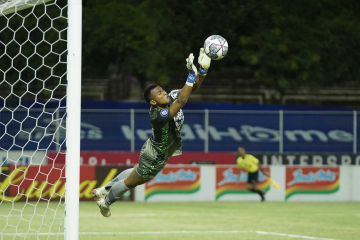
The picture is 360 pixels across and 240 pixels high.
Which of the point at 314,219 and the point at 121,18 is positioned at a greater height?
the point at 121,18

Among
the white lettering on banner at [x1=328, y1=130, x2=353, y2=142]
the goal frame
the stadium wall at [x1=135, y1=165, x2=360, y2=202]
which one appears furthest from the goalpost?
the white lettering on banner at [x1=328, y1=130, x2=353, y2=142]

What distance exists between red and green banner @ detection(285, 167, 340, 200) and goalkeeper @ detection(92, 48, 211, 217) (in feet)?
36.5

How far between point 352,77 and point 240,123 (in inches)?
246

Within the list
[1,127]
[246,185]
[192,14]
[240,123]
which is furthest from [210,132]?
[1,127]

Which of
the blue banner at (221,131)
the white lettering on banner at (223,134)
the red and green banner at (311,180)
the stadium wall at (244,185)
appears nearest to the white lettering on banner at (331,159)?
the blue banner at (221,131)

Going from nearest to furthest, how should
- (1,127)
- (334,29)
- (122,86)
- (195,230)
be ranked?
(195,230) → (1,127) → (334,29) → (122,86)

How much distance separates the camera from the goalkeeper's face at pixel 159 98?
7.57 metres

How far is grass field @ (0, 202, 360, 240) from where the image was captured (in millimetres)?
10133

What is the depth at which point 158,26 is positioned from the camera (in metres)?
21.7

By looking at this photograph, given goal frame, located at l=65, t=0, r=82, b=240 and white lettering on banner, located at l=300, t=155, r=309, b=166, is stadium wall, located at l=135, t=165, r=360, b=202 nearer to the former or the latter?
white lettering on banner, located at l=300, t=155, r=309, b=166

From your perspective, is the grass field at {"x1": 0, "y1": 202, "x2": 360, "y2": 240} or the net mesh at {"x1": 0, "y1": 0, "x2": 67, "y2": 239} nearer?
the grass field at {"x1": 0, "y1": 202, "x2": 360, "y2": 240}

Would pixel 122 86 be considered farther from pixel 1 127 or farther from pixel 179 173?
pixel 179 173

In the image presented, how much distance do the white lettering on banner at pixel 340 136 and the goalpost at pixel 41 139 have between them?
9462 mm

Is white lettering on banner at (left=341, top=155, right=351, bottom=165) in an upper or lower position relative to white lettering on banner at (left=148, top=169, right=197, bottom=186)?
upper
